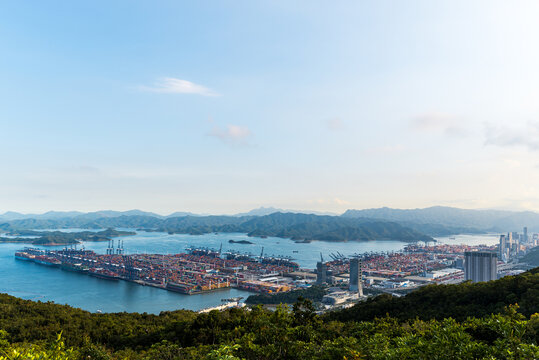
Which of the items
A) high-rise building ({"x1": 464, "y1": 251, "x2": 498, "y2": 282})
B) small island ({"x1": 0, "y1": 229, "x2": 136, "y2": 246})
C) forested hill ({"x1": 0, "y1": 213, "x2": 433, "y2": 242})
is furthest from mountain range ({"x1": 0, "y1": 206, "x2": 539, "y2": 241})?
high-rise building ({"x1": 464, "y1": 251, "x2": 498, "y2": 282})

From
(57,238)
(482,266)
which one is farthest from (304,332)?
(57,238)

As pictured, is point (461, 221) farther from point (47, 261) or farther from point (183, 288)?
point (47, 261)

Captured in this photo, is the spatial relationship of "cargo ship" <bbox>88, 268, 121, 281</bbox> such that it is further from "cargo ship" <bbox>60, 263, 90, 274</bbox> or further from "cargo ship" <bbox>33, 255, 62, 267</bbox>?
"cargo ship" <bbox>33, 255, 62, 267</bbox>

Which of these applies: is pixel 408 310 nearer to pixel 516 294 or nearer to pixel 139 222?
pixel 516 294

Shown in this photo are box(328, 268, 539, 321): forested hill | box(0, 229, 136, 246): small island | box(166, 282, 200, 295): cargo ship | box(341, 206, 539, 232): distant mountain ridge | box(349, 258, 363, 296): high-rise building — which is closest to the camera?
box(328, 268, 539, 321): forested hill

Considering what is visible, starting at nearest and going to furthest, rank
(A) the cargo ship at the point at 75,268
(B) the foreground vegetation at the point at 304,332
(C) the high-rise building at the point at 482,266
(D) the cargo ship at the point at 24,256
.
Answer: (B) the foreground vegetation at the point at 304,332 < (C) the high-rise building at the point at 482,266 < (A) the cargo ship at the point at 75,268 < (D) the cargo ship at the point at 24,256

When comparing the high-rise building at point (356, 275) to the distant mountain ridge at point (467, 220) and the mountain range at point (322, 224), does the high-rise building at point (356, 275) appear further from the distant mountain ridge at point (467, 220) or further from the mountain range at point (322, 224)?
the distant mountain ridge at point (467, 220)

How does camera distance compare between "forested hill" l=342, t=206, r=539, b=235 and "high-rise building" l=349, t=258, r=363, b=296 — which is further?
"forested hill" l=342, t=206, r=539, b=235

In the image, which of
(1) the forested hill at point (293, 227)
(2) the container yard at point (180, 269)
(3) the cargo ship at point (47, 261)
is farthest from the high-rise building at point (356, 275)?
(1) the forested hill at point (293, 227)
